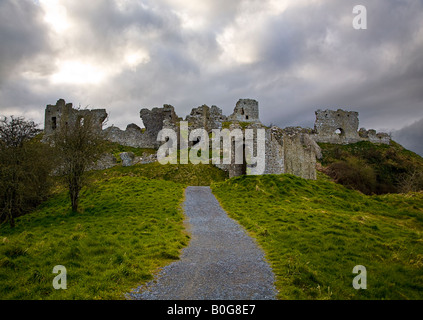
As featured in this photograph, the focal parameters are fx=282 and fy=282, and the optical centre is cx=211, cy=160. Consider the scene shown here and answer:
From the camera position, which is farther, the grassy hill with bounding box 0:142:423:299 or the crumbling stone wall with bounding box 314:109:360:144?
the crumbling stone wall with bounding box 314:109:360:144

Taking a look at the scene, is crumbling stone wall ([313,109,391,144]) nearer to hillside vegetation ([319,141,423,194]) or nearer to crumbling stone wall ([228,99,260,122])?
hillside vegetation ([319,141,423,194])

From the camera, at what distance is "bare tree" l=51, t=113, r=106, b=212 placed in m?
18.8

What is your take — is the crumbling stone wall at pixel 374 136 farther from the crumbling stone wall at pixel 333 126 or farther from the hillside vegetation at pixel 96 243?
the hillside vegetation at pixel 96 243

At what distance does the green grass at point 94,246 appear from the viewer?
762 centimetres

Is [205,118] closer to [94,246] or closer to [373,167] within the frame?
[373,167]

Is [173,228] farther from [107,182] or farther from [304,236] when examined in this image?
[107,182]

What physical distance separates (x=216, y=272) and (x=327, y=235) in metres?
5.87

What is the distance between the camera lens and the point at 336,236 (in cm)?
1176

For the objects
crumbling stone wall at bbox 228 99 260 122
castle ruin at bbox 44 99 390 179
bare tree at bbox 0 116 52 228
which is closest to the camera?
bare tree at bbox 0 116 52 228

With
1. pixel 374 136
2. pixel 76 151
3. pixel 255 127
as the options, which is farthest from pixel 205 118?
pixel 374 136

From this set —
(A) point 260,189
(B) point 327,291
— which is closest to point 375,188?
(A) point 260,189

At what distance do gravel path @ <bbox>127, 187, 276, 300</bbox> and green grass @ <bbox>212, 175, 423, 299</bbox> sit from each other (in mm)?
524

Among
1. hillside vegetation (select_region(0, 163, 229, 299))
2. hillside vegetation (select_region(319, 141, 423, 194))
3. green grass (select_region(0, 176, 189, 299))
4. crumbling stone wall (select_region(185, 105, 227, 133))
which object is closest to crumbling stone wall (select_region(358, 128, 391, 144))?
hillside vegetation (select_region(319, 141, 423, 194))

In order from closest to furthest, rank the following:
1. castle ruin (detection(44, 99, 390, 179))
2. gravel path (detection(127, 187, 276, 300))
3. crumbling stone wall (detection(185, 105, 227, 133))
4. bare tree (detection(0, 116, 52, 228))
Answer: gravel path (detection(127, 187, 276, 300)) → bare tree (detection(0, 116, 52, 228)) → castle ruin (detection(44, 99, 390, 179)) → crumbling stone wall (detection(185, 105, 227, 133))
